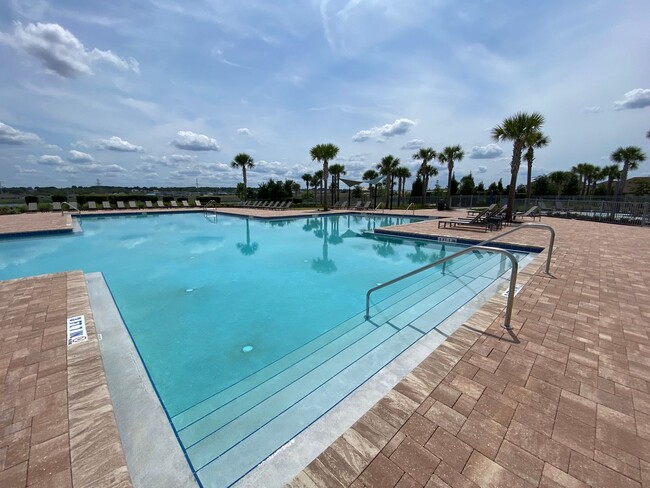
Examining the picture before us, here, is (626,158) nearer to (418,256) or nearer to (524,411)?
(418,256)

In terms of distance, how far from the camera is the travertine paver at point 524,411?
1509mm

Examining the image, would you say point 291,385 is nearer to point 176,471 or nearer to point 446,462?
point 176,471

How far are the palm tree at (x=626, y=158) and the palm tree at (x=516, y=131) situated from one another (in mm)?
21146

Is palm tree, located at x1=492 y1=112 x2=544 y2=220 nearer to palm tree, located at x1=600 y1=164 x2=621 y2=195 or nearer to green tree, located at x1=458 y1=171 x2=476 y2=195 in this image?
palm tree, located at x1=600 y1=164 x2=621 y2=195

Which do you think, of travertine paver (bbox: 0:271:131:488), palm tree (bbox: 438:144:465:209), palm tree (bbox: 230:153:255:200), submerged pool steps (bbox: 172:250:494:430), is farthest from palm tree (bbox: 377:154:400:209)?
travertine paver (bbox: 0:271:131:488)

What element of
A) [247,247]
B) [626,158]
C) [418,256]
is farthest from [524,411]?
[626,158]

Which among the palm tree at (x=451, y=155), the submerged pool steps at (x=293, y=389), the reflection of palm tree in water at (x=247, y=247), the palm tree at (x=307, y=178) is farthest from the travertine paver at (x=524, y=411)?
the palm tree at (x=307, y=178)

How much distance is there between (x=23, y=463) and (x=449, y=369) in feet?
10.0

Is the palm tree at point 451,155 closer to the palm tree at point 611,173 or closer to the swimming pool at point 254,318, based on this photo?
the swimming pool at point 254,318

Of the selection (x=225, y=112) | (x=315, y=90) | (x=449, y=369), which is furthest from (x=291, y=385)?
(x=225, y=112)

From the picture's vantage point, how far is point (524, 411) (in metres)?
1.94

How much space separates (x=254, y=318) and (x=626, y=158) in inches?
1524

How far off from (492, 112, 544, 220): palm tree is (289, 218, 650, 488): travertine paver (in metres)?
12.2

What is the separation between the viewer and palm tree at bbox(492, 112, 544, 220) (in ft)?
41.1
